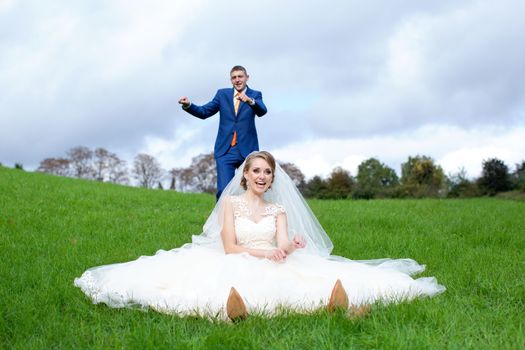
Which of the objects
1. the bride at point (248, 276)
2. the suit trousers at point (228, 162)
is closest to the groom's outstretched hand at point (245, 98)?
the suit trousers at point (228, 162)

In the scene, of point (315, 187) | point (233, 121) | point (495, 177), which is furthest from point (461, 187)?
point (233, 121)

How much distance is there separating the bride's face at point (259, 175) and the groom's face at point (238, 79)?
2870mm

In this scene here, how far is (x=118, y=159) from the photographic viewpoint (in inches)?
2157

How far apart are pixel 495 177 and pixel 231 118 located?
32.1 m

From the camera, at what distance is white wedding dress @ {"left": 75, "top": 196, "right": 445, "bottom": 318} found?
17.3 feet

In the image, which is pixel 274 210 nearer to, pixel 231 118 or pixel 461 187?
pixel 231 118

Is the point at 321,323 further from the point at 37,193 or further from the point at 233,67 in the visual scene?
the point at 37,193

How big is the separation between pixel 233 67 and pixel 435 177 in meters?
51.0

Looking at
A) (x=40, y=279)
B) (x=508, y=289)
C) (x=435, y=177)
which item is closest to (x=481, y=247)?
(x=508, y=289)

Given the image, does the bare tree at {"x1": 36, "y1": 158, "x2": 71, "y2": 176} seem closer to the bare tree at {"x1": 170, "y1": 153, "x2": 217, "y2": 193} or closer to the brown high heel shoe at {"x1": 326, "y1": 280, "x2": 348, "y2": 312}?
the bare tree at {"x1": 170, "y1": 153, "x2": 217, "y2": 193}

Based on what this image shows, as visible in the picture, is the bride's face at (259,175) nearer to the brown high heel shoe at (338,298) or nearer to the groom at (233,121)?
the brown high heel shoe at (338,298)

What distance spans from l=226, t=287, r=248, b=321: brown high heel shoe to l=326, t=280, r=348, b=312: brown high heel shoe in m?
0.83

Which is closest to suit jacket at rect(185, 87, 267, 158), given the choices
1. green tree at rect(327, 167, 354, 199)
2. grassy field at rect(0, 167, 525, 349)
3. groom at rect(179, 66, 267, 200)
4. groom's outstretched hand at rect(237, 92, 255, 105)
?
groom at rect(179, 66, 267, 200)

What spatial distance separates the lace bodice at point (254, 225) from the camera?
6.27m
